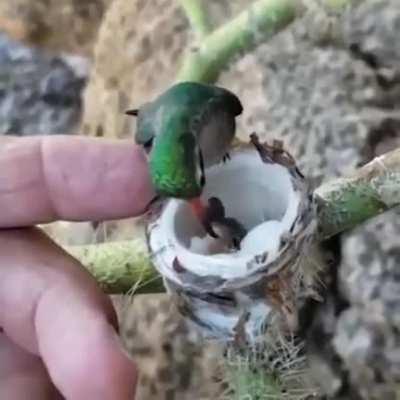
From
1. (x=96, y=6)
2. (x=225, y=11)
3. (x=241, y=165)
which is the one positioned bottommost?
(x=96, y=6)

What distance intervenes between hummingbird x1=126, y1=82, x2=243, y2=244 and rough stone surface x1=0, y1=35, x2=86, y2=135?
583mm

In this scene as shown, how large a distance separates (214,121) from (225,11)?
307mm

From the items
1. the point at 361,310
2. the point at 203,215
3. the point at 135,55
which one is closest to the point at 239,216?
the point at 203,215

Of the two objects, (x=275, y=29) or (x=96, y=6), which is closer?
(x=275, y=29)

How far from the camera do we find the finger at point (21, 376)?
1.73 ft

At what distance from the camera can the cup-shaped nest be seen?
1.49ft

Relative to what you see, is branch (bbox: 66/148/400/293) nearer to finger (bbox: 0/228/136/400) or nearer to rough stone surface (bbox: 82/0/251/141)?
finger (bbox: 0/228/136/400)

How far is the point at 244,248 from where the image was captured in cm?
46

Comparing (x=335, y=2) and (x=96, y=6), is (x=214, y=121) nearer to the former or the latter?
(x=335, y=2)

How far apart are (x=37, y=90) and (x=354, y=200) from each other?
0.63 meters

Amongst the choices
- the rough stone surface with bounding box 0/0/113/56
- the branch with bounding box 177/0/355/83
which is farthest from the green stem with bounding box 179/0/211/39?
the rough stone surface with bounding box 0/0/113/56

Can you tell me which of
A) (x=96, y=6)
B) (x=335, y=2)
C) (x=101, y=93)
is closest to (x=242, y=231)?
(x=335, y=2)

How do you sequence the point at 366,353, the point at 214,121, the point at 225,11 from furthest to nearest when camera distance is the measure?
the point at 225,11 → the point at 366,353 → the point at 214,121

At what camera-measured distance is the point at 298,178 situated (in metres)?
0.47
